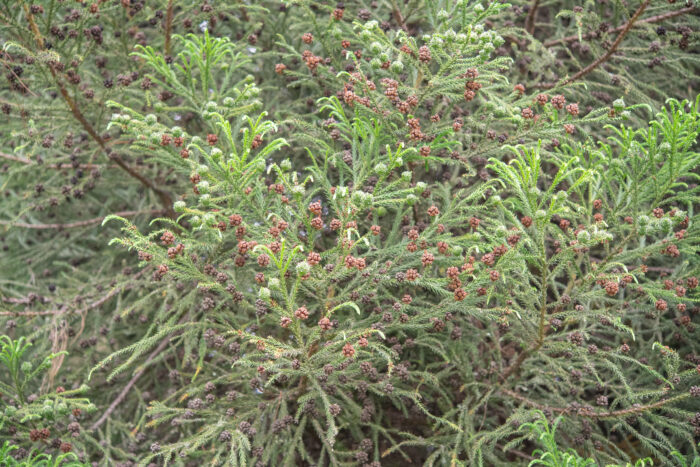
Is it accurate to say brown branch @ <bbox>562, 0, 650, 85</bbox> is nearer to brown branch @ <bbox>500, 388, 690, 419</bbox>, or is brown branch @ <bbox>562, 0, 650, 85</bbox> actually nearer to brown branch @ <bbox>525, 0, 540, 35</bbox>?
brown branch @ <bbox>525, 0, 540, 35</bbox>

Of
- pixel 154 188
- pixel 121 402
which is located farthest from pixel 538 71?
pixel 121 402

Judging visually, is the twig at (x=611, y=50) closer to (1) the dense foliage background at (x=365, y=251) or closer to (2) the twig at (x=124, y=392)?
(1) the dense foliage background at (x=365, y=251)

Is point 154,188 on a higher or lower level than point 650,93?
lower

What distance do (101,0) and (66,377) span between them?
179 cm

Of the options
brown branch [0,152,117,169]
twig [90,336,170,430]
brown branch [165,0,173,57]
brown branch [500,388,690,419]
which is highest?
brown branch [165,0,173,57]

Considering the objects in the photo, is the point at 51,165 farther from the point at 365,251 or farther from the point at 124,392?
the point at 365,251

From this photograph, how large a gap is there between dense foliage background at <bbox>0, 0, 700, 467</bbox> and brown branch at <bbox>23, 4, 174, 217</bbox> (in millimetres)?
18

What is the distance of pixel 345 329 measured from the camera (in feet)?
8.61

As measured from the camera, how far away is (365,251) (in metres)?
3.10

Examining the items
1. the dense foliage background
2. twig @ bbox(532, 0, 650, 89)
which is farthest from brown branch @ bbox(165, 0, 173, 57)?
twig @ bbox(532, 0, 650, 89)

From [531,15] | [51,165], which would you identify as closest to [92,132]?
[51,165]

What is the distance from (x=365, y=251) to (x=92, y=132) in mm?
1419

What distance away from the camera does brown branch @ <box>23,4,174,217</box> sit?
9.63 feet

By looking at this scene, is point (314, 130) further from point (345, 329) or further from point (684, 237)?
point (684, 237)
